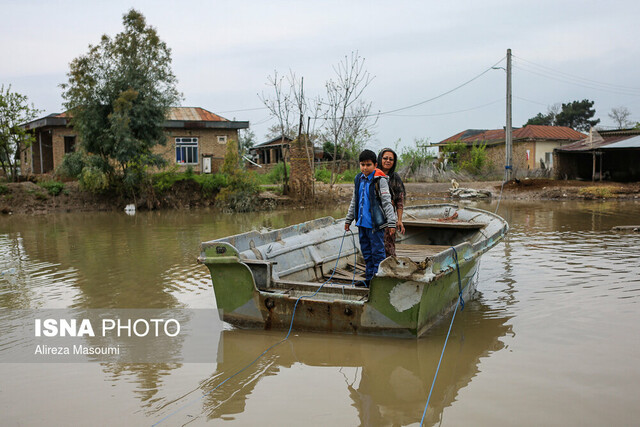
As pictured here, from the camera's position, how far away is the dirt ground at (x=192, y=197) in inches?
833

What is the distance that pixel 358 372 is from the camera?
14.8ft

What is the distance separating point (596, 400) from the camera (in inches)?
153

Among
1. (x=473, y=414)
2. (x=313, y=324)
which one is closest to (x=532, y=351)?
(x=473, y=414)

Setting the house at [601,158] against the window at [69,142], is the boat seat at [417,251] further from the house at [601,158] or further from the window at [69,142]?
the window at [69,142]

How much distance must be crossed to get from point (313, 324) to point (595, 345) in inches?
100

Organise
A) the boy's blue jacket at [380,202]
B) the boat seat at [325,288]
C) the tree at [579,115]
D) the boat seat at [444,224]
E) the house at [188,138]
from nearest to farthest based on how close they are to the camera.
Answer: the boat seat at [325,288], the boy's blue jacket at [380,202], the boat seat at [444,224], the house at [188,138], the tree at [579,115]

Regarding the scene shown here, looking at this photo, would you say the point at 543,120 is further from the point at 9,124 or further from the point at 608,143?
the point at 9,124

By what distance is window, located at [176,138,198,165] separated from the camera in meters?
27.1

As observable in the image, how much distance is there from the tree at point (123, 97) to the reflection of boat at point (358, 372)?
55.3 feet

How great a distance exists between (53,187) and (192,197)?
5.51 m

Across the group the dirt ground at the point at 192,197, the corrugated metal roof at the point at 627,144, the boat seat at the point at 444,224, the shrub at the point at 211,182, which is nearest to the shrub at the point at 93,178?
the dirt ground at the point at 192,197

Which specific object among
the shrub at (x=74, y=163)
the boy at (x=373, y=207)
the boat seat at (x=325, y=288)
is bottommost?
the boat seat at (x=325, y=288)

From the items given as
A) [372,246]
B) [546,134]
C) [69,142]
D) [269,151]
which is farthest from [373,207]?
[269,151]

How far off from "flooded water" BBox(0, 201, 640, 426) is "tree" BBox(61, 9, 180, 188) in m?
13.0
